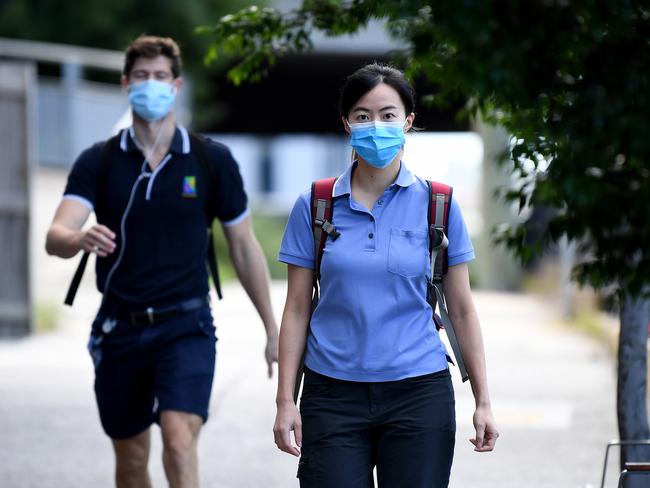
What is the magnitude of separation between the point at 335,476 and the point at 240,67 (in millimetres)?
2439

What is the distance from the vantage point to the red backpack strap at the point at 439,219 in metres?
3.96

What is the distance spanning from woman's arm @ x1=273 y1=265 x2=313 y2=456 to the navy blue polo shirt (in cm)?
103

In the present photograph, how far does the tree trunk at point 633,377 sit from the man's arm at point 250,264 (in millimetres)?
1470

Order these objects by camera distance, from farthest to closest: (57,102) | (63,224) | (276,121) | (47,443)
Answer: (276,121)
(57,102)
(47,443)
(63,224)

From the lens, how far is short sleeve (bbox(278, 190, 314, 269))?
13.2 feet

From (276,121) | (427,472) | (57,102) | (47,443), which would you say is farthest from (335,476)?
(276,121)

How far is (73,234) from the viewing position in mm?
4789

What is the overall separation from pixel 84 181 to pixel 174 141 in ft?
1.29

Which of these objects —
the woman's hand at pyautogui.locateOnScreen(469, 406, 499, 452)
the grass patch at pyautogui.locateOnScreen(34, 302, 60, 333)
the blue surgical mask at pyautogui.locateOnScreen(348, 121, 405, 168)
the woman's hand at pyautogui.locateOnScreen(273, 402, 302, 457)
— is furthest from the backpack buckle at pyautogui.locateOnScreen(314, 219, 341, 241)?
the grass patch at pyautogui.locateOnScreen(34, 302, 60, 333)

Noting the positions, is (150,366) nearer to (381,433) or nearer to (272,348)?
(272,348)

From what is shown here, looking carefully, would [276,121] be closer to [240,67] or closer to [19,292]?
[19,292]

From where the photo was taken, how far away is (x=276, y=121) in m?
42.2

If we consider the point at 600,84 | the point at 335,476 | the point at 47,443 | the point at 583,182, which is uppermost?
the point at 600,84

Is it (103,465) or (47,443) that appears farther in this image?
(47,443)
